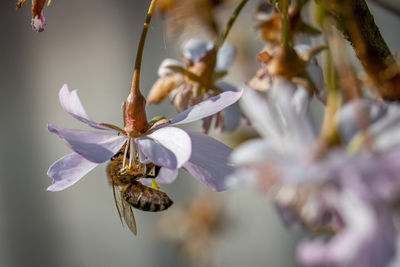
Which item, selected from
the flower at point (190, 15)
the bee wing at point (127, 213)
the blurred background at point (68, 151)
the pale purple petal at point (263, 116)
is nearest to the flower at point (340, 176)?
the pale purple petal at point (263, 116)

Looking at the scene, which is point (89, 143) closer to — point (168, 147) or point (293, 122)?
point (168, 147)

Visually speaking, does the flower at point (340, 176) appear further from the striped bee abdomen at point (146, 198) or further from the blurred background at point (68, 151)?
the blurred background at point (68, 151)

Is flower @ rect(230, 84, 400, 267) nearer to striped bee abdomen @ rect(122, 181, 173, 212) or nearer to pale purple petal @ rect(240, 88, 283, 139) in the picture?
pale purple petal @ rect(240, 88, 283, 139)

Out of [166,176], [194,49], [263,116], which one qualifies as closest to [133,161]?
[166,176]

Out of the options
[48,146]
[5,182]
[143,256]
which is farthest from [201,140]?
[5,182]

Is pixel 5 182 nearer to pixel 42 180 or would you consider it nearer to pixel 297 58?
pixel 42 180

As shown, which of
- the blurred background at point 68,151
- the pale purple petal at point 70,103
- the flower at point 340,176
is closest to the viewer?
the flower at point 340,176
